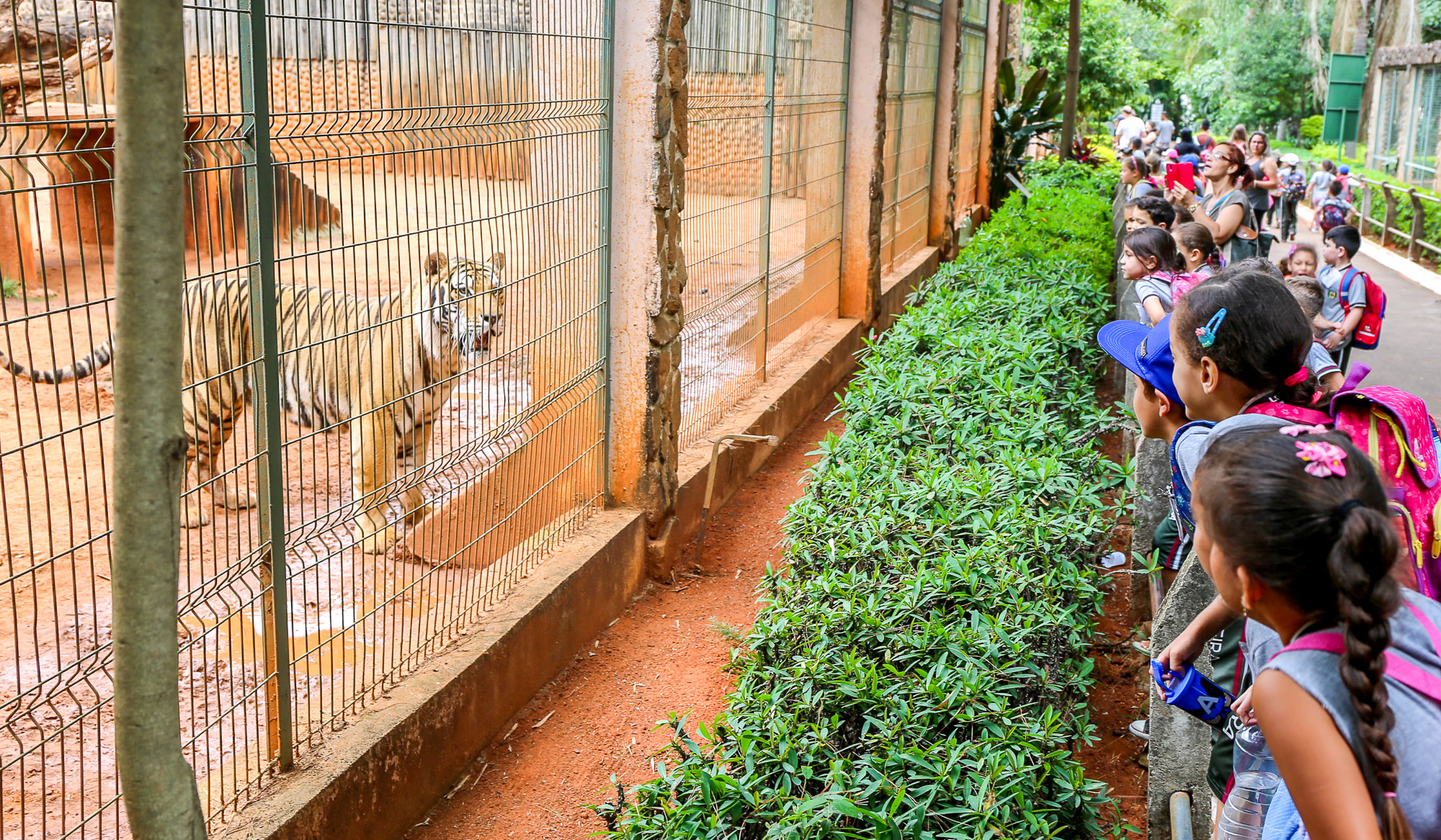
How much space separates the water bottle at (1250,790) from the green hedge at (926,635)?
0.35 m

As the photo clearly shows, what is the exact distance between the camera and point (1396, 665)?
1747 mm

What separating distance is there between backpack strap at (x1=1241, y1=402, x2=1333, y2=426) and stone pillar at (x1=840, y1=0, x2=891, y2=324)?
6889 mm

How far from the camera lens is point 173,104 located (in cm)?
146

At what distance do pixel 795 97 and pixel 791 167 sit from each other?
45 cm

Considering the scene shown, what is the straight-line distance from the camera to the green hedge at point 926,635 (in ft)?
8.20

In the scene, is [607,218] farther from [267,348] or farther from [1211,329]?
[1211,329]

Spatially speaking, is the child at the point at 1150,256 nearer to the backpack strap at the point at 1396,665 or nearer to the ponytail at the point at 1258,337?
the ponytail at the point at 1258,337

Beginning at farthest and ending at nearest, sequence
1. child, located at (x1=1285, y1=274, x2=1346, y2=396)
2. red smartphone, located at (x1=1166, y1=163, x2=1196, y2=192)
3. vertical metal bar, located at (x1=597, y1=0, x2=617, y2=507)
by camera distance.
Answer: red smartphone, located at (x1=1166, y1=163, x2=1196, y2=192), vertical metal bar, located at (x1=597, y1=0, x2=617, y2=507), child, located at (x1=1285, y1=274, x2=1346, y2=396)

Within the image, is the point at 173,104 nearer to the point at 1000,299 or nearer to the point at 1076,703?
the point at 1076,703

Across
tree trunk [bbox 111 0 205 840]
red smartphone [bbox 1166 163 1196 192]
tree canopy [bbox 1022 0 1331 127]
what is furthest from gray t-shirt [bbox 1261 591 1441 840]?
tree canopy [bbox 1022 0 1331 127]

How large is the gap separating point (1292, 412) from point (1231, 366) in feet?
0.59

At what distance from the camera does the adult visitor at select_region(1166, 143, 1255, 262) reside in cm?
790

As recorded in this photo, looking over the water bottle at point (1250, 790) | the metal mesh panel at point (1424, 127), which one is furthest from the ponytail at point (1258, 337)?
the metal mesh panel at point (1424, 127)

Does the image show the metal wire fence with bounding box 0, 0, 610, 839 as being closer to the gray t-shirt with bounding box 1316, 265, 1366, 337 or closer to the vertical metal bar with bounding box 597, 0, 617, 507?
the vertical metal bar with bounding box 597, 0, 617, 507
